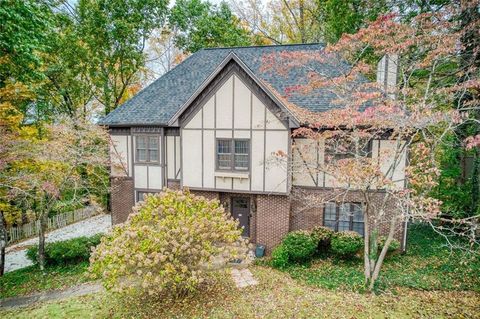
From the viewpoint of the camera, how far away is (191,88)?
655 inches

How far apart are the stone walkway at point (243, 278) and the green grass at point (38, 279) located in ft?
19.8

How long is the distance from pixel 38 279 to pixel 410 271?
50.4 ft

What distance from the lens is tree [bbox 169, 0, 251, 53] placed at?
23469 millimetres

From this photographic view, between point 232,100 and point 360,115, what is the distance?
18.5 ft

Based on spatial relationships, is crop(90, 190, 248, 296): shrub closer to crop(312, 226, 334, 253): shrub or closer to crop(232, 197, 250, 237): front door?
crop(312, 226, 334, 253): shrub

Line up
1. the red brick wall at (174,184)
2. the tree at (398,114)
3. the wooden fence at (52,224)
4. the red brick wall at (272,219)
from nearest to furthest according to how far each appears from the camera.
→ the tree at (398,114)
the red brick wall at (272,219)
the red brick wall at (174,184)
the wooden fence at (52,224)

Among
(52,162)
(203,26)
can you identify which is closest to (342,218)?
(52,162)

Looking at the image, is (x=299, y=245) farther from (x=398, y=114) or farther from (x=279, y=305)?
(x=398, y=114)

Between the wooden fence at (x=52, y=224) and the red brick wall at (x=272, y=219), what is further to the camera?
the wooden fence at (x=52, y=224)

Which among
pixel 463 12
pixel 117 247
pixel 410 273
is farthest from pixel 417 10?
pixel 117 247

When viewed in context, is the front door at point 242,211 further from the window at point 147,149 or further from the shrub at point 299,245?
the window at point 147,149

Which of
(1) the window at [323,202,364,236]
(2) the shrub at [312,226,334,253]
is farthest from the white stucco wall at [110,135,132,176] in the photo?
(1) the window at [323,202,364,236]

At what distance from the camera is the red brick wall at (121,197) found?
52.3 feet

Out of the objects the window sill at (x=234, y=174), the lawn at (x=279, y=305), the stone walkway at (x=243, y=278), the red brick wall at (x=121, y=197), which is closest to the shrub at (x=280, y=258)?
the stone walkway at (x=243, y=278)
